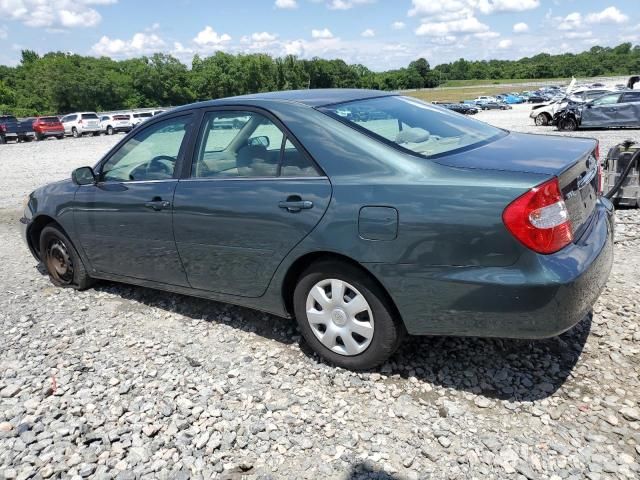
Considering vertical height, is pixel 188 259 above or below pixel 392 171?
below

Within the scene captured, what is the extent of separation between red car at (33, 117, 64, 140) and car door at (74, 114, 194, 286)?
115ft

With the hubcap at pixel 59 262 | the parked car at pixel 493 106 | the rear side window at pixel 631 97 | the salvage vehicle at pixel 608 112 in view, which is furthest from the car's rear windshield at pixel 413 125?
the parked car at pixel 493 106

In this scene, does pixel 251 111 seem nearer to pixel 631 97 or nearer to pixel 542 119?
pixel 631 97

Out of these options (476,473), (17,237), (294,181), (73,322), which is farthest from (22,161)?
(476,473)

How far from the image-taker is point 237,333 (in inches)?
157

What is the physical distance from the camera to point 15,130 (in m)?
34.6

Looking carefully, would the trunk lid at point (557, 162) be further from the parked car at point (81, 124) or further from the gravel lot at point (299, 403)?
the parked car at point (81, 124)

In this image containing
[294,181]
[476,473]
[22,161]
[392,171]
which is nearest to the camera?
[476,473]

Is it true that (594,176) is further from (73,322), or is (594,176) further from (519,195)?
(73,322)

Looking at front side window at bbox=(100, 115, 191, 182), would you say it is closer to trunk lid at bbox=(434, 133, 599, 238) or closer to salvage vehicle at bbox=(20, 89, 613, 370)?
salvage vehicle at bbox=(20, 89, 613, 370)

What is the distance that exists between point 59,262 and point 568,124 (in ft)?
65.8

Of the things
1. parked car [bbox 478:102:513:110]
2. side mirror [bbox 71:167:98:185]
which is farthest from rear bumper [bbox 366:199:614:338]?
parked car [bbox 478:102:513:110]

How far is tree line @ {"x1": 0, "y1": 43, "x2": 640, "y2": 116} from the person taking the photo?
8106 cm

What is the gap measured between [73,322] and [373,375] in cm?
265
